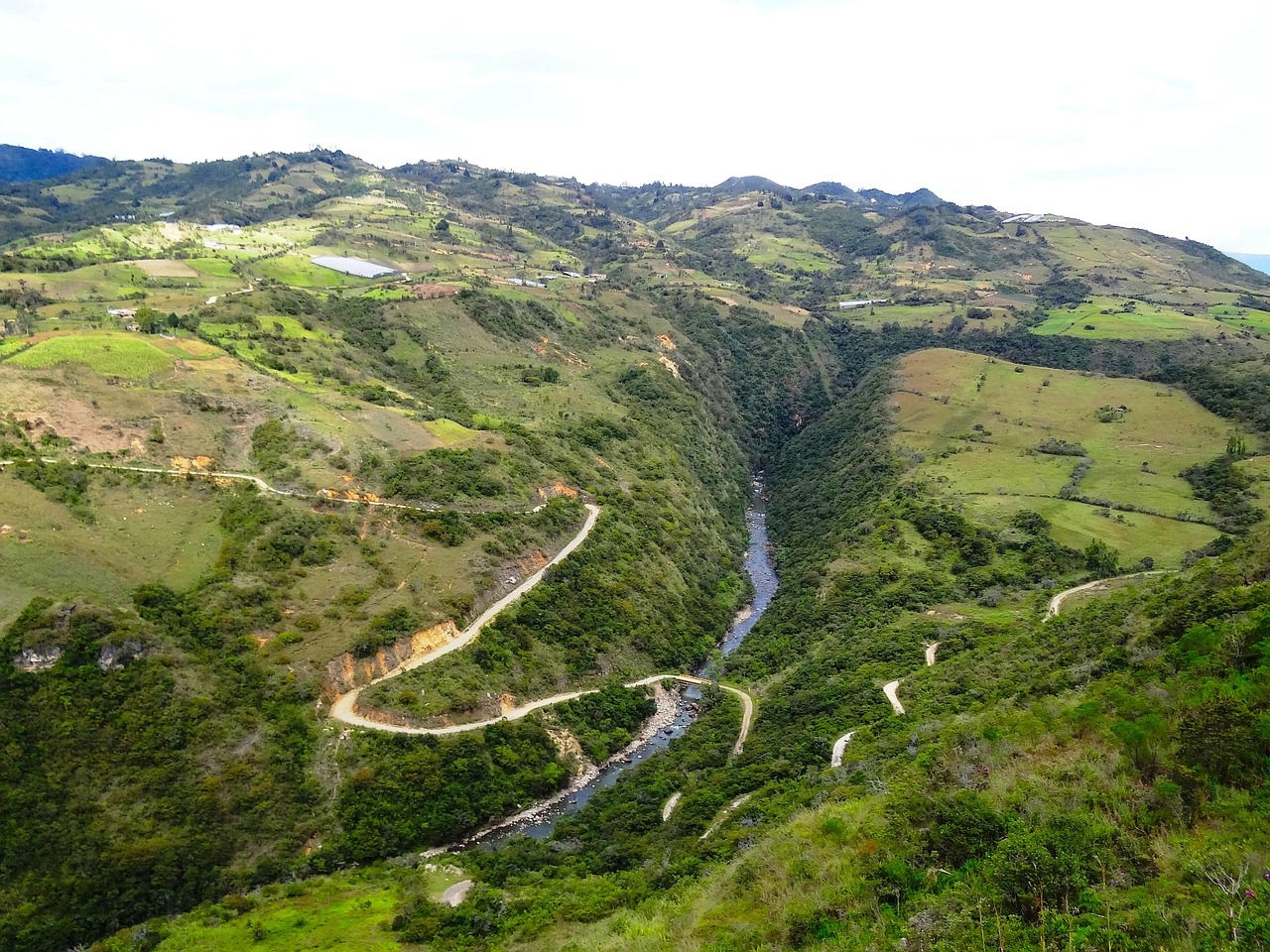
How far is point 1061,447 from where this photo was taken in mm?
123125

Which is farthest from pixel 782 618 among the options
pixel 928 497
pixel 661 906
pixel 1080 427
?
pixel 1080 427

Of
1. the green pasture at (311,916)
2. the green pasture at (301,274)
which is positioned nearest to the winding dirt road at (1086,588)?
the green pasture at (311,916)

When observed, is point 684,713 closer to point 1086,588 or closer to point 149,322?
point 1086,588

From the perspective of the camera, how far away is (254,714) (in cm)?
6212

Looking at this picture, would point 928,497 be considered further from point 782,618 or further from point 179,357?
point 179,357

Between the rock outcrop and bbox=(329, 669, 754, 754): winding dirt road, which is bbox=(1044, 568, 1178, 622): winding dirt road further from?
the rock outcrop

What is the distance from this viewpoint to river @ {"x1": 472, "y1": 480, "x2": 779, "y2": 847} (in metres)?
65.2

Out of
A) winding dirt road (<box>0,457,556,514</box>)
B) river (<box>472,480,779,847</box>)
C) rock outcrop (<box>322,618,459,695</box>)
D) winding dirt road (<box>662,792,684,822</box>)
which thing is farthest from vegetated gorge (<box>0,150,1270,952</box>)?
winding dirt road (<box>0,457,556,514</box>)

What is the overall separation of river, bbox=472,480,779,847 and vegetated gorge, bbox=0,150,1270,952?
2.07 ft

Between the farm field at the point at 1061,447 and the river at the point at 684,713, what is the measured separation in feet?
99.9

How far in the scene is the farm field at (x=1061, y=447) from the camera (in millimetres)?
99125

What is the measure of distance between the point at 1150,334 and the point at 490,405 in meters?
175

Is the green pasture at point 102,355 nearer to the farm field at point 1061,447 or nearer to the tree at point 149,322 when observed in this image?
the tree at point 149,322

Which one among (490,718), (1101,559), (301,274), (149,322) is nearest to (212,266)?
(301,274)
